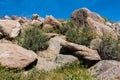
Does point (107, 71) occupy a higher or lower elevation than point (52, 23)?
lower

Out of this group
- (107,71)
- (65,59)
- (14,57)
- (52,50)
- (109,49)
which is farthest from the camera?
(52,50)

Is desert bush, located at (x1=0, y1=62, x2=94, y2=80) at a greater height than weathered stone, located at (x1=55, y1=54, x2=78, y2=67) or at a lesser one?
lesser

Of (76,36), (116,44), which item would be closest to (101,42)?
(116,44)

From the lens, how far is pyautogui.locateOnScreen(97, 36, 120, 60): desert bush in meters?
21.0

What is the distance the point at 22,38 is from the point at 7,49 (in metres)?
6.35

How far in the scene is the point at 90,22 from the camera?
91.9 feet

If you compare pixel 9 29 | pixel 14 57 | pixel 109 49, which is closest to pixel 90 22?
pixel 109 49

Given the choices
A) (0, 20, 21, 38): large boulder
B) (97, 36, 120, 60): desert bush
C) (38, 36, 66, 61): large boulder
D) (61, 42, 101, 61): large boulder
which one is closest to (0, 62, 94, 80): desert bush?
(61, 42, 101, 61): large boulder

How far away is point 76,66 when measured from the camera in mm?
18516

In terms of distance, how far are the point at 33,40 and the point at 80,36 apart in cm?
362

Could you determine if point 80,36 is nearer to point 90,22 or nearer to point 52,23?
point 90,22

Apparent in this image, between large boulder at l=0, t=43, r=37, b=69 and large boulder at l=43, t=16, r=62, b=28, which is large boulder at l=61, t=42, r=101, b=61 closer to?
large boulder at l=0, t=43, r=37, b=69

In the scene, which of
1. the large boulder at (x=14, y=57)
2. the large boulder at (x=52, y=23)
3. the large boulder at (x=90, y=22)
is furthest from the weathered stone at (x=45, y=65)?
the large boulder at (x=52, y=23)

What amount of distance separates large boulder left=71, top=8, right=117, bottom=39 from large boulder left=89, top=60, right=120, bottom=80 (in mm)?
9239
